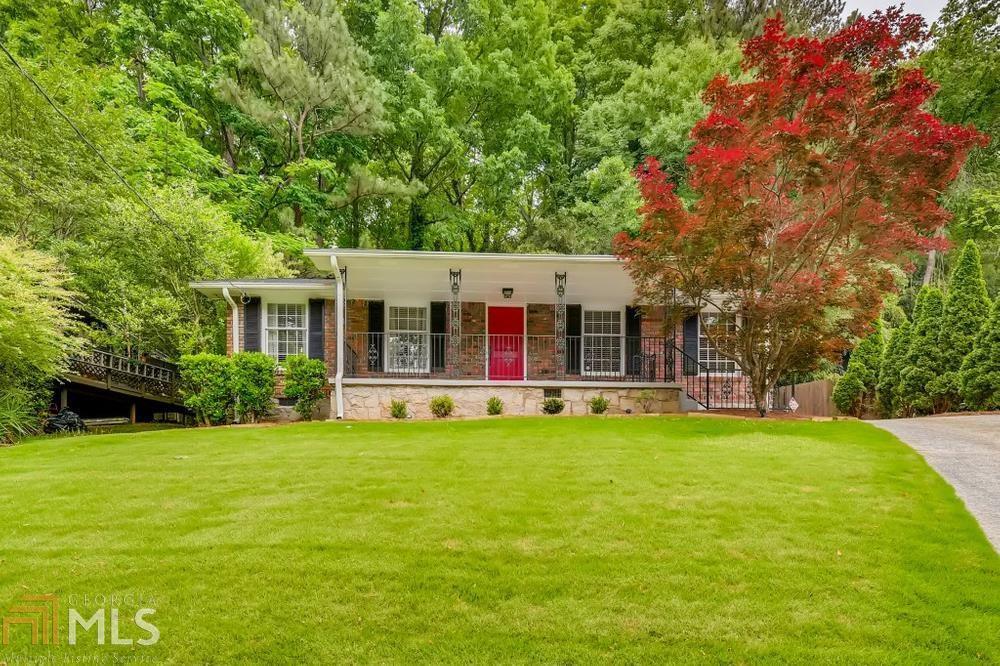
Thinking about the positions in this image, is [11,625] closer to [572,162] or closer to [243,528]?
[243,528]

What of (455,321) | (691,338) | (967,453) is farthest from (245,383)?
(967,453)

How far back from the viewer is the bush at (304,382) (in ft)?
34.3

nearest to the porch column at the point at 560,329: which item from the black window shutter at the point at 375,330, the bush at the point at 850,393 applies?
the black window shutter at the point at 375,330

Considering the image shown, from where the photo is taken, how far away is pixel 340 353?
35.6ft

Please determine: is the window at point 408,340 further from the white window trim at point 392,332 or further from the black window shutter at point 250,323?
the black window shutter at point 250,323

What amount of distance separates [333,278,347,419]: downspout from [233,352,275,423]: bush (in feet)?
4.32

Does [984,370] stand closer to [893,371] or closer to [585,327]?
[893,371]

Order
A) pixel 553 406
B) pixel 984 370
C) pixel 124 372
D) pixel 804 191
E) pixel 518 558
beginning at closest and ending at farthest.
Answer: pixel 518 558 → pixel 804 191 → pixel 984 370 → pixel 553 406 → pixel 124 372

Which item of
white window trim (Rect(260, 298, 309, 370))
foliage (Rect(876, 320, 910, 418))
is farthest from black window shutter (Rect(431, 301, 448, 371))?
foliage (Rect(876, 320, 910, 418))

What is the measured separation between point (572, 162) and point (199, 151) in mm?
13562

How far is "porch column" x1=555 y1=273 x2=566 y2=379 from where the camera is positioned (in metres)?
11.1

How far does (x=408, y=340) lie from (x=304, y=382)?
3.16 metres

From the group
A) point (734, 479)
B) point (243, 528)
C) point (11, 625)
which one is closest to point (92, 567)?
point (11, 625)

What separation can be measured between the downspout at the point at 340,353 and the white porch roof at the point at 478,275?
54 centimetres
